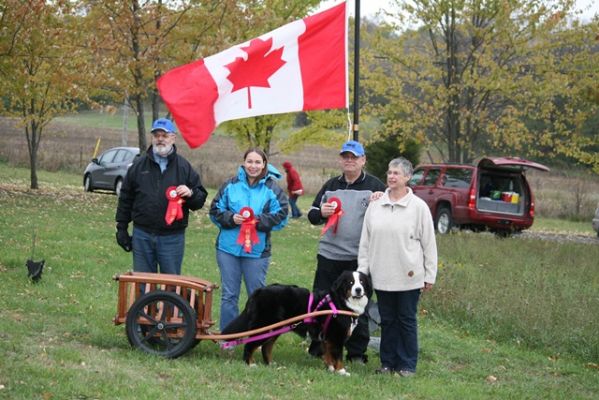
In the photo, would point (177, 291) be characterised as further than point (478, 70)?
No

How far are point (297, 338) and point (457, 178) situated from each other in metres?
14.6

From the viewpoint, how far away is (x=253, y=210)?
26.3 ft

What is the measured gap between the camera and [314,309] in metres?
7.75

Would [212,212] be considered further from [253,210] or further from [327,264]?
[327,264]

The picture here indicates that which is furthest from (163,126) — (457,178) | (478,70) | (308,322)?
(478,70)

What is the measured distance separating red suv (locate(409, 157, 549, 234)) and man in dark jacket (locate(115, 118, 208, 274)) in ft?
48.4

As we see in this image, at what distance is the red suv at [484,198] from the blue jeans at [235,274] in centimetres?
1469

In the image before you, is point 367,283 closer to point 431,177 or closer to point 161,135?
point 161,135

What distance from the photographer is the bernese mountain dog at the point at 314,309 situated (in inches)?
298

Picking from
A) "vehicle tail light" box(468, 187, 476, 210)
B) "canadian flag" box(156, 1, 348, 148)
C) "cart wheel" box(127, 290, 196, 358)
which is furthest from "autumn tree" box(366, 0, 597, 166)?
"cart wheel" box(127, 290, 196, 358)

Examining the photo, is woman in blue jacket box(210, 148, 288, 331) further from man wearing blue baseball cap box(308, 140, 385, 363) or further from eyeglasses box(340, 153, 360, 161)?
eyeglasses box(340, 153, 360, 161)

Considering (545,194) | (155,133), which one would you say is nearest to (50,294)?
(155,133)

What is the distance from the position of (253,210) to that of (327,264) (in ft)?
2.74

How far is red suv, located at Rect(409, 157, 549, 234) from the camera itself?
2253 centimetres
